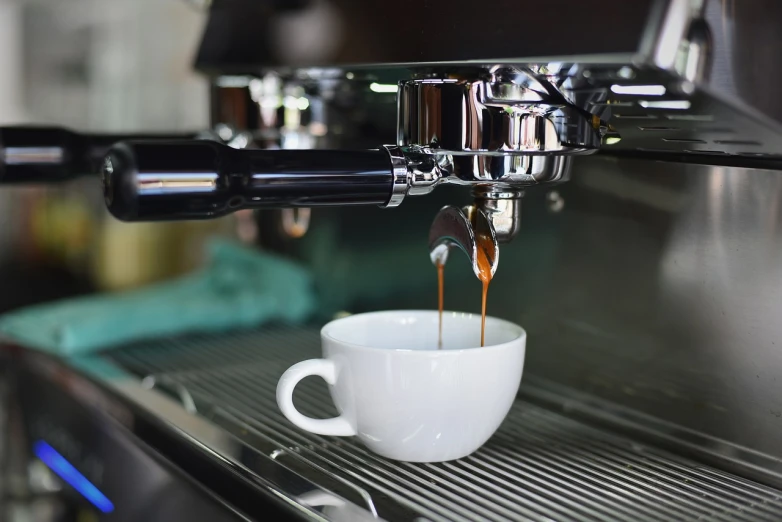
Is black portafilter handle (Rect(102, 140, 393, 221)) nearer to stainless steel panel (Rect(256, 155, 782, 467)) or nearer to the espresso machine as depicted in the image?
the espresso machine

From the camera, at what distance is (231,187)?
0.40m

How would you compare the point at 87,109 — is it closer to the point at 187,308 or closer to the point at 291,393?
the point at 187,308

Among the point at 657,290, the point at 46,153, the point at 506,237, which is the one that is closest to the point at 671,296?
the point at 657,290

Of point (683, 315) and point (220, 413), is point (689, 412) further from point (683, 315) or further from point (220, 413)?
point (220, 413)

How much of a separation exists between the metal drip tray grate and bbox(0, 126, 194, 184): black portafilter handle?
178mm

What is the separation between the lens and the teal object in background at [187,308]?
761 mm

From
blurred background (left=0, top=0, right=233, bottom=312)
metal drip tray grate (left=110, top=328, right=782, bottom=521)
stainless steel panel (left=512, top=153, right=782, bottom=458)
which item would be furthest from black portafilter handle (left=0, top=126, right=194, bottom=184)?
blurred background (left=0, top=0, right=233, bottom=312)

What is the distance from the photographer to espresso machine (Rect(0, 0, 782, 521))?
39 cm

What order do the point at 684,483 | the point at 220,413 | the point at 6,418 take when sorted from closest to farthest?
the point at 684,483 → the point at 220,413 → the point at 6,418

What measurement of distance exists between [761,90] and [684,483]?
0.23 meters

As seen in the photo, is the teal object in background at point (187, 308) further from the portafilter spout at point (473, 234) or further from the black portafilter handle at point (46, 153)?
the portafilter spout at point (473, 234)

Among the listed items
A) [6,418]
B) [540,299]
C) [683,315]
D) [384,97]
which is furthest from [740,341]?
[6,418]

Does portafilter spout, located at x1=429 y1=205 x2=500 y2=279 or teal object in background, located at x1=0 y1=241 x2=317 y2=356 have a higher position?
portafilter spout, located at x1=429 y1=205 x2=500 y2=279

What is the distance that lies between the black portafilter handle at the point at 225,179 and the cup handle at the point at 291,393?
103 mm
